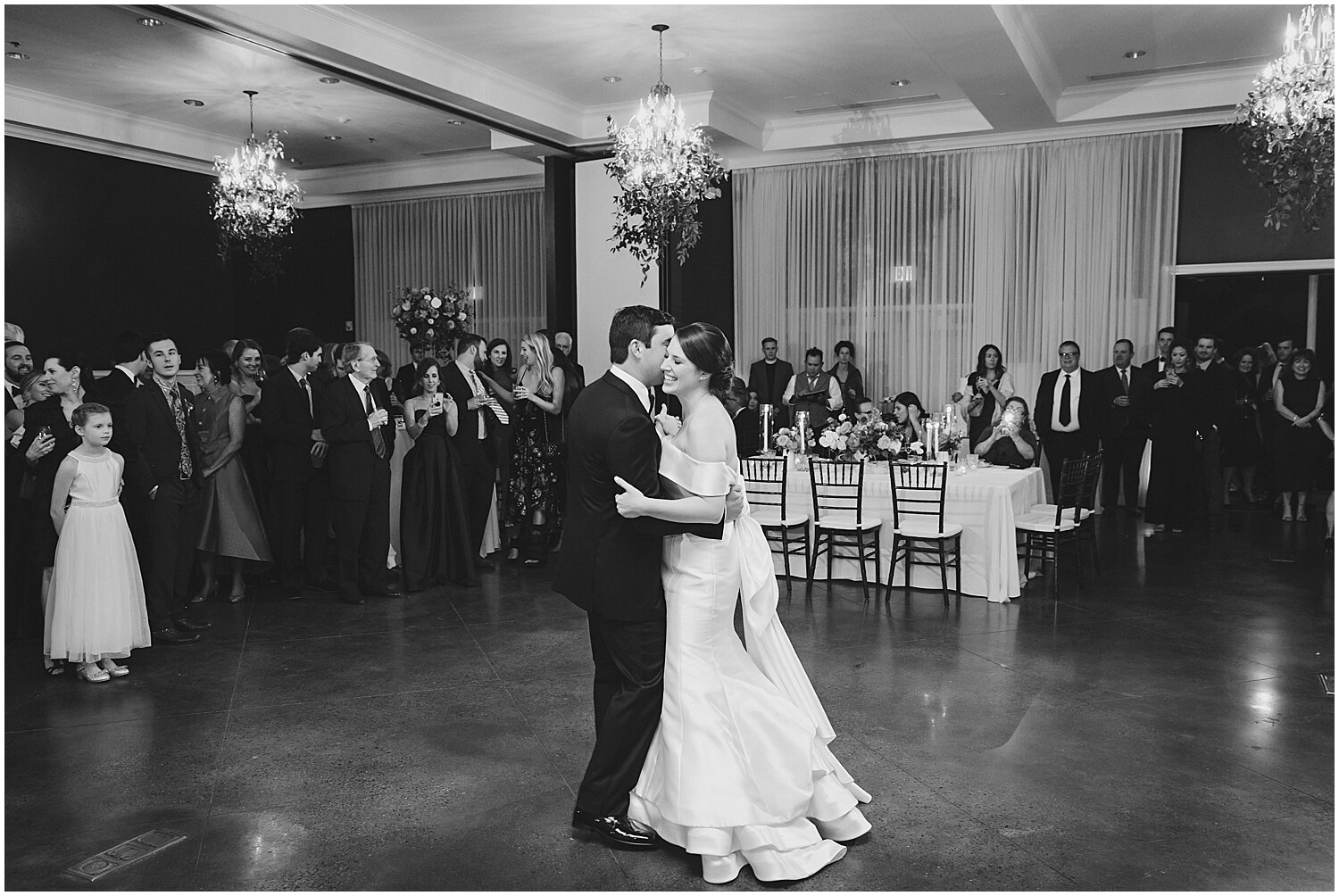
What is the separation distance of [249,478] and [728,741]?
16.1 ft

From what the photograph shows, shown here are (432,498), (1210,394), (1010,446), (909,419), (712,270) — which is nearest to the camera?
(432,498)

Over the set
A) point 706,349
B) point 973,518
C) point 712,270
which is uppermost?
point 712,270

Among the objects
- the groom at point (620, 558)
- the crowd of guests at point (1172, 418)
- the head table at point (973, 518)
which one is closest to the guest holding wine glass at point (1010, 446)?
the head table at point (973, 518)

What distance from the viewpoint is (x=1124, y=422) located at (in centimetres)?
1039

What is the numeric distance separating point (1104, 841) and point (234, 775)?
2.97 meters

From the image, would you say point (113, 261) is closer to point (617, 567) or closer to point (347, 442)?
point (347, 442)

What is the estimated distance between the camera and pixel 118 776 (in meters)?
3.97

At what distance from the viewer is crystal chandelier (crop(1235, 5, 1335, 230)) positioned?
601 centimetres

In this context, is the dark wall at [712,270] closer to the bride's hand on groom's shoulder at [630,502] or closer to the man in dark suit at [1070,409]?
the man in dark suit at [1070,409]

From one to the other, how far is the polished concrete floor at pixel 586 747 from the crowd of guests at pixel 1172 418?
2.66m

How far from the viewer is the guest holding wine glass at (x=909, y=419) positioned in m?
7.97

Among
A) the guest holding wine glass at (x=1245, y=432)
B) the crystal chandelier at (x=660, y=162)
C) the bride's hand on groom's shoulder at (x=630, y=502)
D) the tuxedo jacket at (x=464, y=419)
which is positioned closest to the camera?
the bride's hand on groom's shoulder at (x=630, y=502)

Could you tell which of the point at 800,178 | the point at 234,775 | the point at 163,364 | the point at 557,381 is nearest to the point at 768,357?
the point at 800,178

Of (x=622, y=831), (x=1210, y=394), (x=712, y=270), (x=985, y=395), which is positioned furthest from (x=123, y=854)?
(x=712, y=270)
